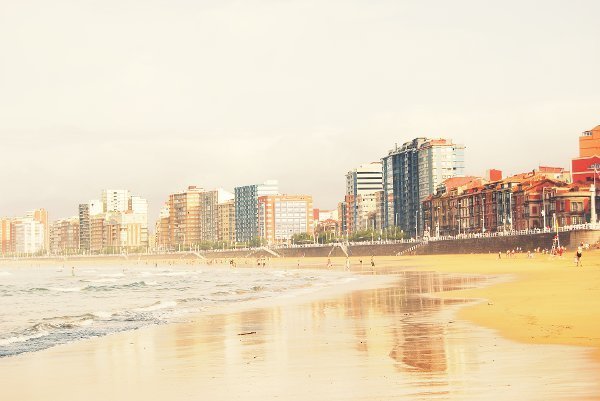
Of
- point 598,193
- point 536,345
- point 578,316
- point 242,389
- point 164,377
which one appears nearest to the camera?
point 242,389

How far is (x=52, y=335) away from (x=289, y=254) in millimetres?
170207

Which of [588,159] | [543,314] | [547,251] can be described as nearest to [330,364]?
[543,314]

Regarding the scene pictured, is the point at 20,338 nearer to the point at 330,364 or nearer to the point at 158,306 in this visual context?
the point at 330,364

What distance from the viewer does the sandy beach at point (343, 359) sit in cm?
1177

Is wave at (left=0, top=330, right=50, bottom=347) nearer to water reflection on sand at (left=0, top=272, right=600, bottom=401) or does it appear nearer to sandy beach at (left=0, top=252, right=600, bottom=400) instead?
sandy beach at (left=0, top=252, right=600, bottom=400)

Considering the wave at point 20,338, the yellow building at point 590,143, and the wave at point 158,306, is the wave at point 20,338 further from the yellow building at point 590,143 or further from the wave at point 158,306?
the yellow building at point 590,143

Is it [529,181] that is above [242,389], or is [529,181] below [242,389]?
above

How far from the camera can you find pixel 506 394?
10.7m

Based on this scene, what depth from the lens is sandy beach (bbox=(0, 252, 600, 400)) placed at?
11773 mm

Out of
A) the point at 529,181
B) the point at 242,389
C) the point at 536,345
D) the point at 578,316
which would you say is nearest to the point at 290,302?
the point at 578,316

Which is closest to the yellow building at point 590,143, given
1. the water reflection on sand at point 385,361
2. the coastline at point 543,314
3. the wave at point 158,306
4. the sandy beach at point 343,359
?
the coastline at point 543,314

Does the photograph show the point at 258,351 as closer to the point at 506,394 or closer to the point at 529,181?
the point at 506,394

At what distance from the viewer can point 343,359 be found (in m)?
15.5

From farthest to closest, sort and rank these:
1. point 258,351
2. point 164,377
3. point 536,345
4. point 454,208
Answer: point 454,208, point 258,351, point 536,345, point 164,377
